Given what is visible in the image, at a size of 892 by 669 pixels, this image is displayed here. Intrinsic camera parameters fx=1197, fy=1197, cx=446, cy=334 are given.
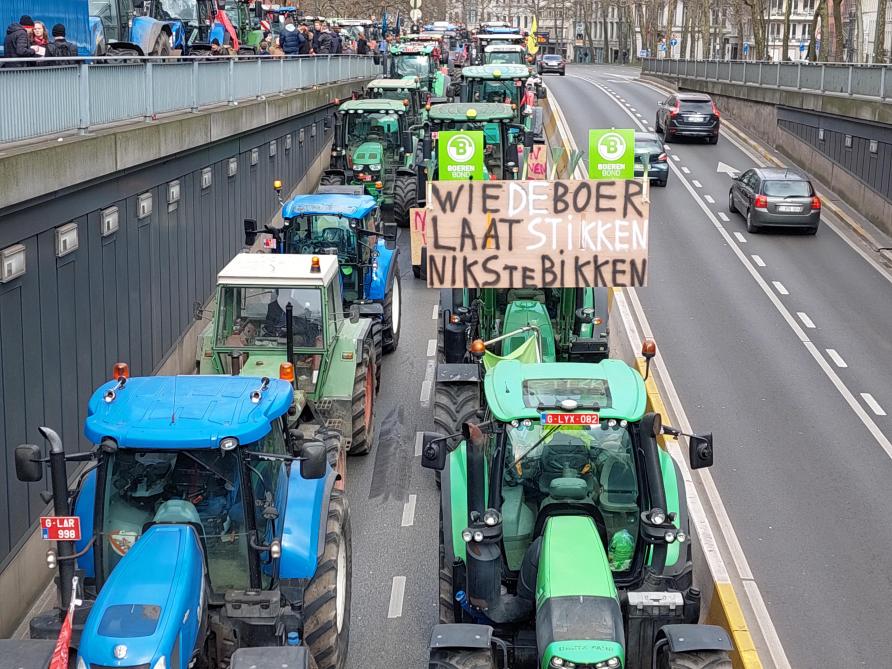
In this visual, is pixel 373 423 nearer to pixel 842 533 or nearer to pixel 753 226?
pixel 842 533

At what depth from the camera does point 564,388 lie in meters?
8.45

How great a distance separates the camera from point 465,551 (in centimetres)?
861

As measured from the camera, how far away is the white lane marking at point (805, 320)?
22.1 m

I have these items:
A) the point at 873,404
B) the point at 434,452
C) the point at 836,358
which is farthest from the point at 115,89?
the point at 836,358

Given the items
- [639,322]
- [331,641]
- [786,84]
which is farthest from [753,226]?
[331,641]

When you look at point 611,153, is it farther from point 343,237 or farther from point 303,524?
point 303,524

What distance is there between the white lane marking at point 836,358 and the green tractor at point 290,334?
31.9ft

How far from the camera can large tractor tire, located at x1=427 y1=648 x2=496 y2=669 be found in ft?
24.3

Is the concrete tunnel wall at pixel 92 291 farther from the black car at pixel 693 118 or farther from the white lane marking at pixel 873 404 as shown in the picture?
the black car at pixel 693 118

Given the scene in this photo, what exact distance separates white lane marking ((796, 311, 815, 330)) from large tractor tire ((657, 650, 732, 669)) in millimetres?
15538

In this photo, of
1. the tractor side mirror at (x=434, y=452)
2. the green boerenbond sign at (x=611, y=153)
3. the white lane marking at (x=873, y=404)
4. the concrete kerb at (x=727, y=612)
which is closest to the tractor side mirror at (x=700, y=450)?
the concrete kerb at (x=727, y=612)

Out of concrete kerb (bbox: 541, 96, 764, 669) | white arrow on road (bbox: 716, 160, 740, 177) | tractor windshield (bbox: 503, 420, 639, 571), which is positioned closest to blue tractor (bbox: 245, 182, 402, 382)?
concrete kerb (bbox: 541, 96, 764, 669)

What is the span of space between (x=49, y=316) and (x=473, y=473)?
5517 millimetres

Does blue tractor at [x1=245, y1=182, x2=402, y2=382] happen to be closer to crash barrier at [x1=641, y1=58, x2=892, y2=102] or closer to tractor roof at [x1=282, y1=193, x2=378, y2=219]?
tractor roof at [x1=282, y1=193, x2=378, y2=219]
